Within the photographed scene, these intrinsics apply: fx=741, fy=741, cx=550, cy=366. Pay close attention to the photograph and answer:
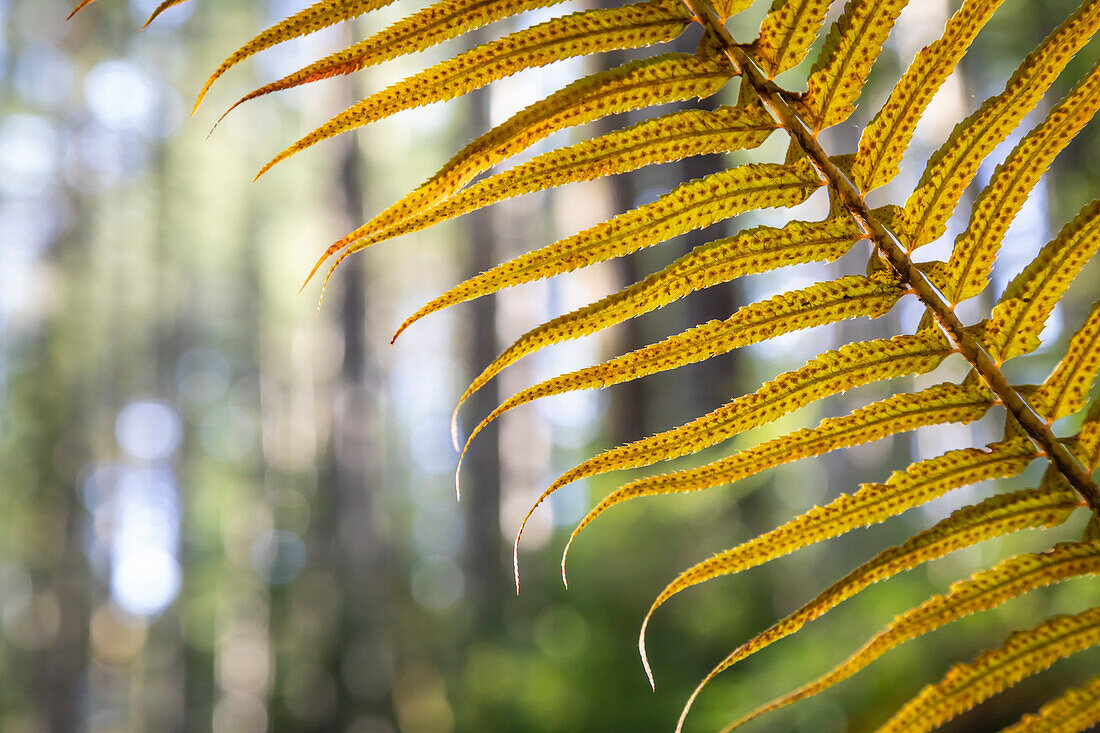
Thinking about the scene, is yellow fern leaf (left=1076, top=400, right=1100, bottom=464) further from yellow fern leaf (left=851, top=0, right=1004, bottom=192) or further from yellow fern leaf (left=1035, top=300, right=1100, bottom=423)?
yellow fern leaf (left=851, top=0, right=1004, bottom=192)

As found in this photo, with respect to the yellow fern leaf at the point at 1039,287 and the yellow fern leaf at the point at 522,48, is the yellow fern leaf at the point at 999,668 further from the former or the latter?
the yellow fern leaf at the point at 522,48

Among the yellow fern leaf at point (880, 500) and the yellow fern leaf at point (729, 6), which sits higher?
the yellow fern leaf at point (729, 6)

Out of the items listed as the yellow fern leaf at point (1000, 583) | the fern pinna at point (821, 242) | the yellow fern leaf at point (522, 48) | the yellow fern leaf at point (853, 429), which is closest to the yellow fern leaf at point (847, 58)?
the fern pinna at point (821, 242)

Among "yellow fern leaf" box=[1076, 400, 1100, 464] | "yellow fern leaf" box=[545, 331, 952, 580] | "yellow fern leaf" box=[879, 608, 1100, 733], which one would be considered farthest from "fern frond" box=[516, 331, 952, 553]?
"yellow fern leaf" box=[879, 608, 1100, 733]

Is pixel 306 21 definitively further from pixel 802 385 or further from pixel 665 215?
pixel 802 385

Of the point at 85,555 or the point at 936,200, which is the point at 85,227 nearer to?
the point at 85,555

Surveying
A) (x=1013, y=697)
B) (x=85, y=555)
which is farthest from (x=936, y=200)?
(x=85, y=555)
